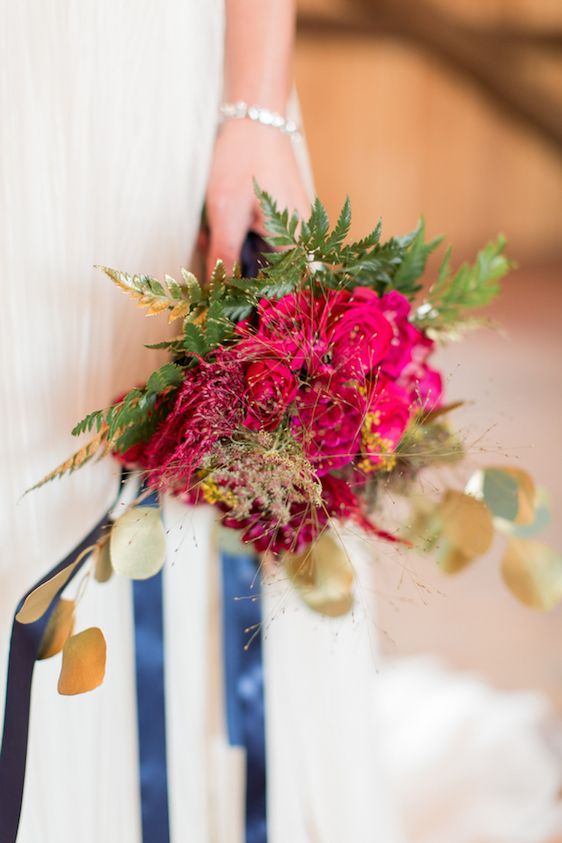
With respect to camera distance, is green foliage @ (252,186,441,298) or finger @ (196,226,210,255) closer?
green foliage @ (252,186,441,298)

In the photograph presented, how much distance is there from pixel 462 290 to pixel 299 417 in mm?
256

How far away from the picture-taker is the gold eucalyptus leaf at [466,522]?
0.67m

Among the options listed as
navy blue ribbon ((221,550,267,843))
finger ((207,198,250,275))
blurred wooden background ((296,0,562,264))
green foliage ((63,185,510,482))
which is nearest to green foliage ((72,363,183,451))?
green foliage ((63,185,510,482))

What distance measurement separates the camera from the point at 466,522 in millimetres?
681

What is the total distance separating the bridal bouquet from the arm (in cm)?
13

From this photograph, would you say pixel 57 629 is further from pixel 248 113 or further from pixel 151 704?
pixel 248 113

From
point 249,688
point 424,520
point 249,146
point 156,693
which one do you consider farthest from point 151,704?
point 249,146

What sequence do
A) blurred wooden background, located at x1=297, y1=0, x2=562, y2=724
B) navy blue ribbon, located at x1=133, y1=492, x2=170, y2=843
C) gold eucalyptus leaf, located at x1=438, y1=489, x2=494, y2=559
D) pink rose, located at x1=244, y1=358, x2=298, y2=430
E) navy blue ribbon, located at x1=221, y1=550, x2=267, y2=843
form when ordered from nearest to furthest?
pink rose, located at x1=244, y1=358, x2=298, y2=430 → gold eucalyptus leaf, located at x1=438, y1=489, x2=494, y2=559 → navy blue ribbon, located at x1=133, y1=492, x2=170, y2=843 → navy blue ribbon, located at x1=221, y1=550, x2=267, y2=843 → blurred wooden background, located at x1=297, y1=0, x2=562, y2=724

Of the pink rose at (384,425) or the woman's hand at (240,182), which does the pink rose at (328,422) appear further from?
the woman's hand at (240,182)

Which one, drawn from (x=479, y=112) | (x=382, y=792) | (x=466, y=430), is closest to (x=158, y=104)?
(x=466, y=430)

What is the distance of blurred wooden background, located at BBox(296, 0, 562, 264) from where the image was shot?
4.12 metres

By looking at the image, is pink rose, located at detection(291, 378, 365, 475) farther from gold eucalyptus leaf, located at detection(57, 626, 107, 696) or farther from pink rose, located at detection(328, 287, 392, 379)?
gold eucalyptus leaf, located at detection(57, 626, 107, 696)

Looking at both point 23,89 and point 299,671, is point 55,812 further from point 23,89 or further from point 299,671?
point 23,89

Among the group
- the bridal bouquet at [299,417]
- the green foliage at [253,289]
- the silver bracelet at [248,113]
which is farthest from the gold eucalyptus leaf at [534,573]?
the silver bracelet at [248,113]
